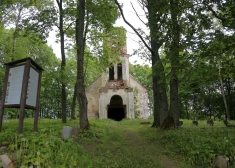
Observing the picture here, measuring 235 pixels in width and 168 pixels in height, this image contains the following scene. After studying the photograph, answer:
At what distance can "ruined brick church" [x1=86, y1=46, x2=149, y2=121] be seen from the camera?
22.7 meters

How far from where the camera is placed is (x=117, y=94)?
75.7 feet

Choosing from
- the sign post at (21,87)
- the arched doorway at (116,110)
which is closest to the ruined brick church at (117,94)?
the arched doorway at (116,110)

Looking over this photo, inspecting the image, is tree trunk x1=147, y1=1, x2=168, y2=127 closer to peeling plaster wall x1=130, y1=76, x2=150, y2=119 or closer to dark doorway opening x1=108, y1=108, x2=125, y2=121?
peeling plaster wall x1=130, y1=76, x2=150, y2=119

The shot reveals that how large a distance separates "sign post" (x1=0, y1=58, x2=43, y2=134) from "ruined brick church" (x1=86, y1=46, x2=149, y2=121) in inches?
602

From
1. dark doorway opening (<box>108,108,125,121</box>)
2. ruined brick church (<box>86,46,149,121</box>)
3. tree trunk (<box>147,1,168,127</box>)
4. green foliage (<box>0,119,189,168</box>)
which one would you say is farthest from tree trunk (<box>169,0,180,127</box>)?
dark doorway opening (<box>108,108,125,121</box>)

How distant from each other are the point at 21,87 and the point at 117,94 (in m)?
16.5

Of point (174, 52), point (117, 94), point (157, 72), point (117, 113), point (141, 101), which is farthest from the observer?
point (117, 113)

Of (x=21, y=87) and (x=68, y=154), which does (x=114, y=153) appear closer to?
(x=68, y=154)

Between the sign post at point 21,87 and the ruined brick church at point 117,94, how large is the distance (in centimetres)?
1530

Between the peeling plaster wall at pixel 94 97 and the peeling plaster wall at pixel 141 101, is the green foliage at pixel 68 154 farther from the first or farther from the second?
the peeling plaster wall at pixel 94 97

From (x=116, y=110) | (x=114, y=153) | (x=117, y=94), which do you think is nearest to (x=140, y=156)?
(x=114, y=153)

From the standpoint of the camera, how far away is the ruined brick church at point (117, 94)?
22734mm

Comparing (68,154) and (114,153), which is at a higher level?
(68,154)

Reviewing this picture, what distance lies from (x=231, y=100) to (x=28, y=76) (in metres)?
22.3
